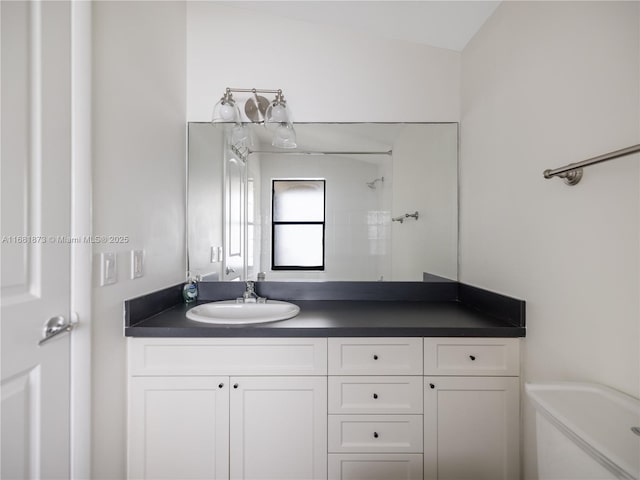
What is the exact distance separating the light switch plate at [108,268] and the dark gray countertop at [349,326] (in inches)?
8.4

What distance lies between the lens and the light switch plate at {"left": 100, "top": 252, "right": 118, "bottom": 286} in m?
1.14

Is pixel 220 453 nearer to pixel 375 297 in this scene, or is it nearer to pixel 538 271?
pixel 375 297

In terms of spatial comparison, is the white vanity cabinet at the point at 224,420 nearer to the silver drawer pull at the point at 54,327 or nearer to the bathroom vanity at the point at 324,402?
the bathroom vanity at the point at 324,402

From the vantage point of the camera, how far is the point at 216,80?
178 cm

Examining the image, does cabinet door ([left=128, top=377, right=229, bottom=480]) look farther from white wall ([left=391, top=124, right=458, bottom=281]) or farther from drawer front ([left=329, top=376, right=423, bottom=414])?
white wall ([left=391, top=124, right=458, bottom=281])

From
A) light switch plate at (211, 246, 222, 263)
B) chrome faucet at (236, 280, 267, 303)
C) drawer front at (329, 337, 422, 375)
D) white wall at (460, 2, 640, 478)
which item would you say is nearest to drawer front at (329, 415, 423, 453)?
drawer front at (329, 337, 422, 375)

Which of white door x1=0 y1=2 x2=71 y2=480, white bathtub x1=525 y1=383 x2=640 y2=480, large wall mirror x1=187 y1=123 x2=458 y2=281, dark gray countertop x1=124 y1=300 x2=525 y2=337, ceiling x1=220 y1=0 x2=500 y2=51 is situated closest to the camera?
white bathtub x1=525 y1=383 x2=640 y2=480

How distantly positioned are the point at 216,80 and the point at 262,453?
1831mm

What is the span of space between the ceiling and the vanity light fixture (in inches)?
17.2

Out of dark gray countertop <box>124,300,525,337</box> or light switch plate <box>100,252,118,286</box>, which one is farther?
dark gray countertop <box>124,300,525,337</box>

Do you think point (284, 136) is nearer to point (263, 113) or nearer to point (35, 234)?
point (263, 113)

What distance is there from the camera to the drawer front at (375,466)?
1.27 metres

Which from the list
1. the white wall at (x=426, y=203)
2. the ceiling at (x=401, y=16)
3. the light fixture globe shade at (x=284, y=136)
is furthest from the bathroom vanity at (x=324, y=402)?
the ceiling at (x=401, y=16)

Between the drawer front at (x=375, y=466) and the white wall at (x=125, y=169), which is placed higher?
the white wall at (x=125, y=169)
